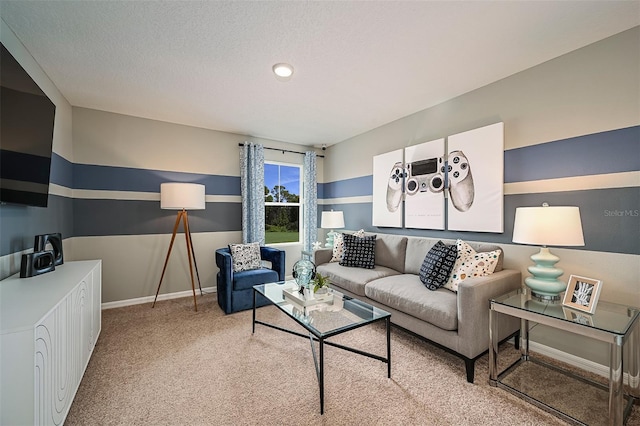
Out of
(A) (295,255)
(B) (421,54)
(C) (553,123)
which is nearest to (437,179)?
(C) (553,123)

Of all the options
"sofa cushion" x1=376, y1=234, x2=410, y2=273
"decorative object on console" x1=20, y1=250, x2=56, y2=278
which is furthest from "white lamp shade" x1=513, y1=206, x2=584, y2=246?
"decorative object on console" x1=20, y1=250, x2=56, y2=278

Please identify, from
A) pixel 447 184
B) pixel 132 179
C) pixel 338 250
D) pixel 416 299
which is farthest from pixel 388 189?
pixel 132 179

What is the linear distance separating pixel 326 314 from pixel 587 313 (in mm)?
1754

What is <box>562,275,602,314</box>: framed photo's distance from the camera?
1771 mm

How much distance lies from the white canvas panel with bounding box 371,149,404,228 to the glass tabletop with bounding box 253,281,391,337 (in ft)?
5.39

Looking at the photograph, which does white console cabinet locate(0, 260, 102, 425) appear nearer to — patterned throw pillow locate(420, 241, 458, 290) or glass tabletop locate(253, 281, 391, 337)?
glass tabletop locate(253, 281, 391, 337)

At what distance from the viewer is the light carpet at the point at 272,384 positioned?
1.65 m

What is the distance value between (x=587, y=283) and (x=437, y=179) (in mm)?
1653

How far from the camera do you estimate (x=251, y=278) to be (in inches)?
131

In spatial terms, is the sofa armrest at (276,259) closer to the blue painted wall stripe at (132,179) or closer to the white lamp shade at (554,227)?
the blue painted wall stripe at (132,179)

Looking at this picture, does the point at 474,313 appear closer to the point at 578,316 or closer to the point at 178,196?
the point at 578,316

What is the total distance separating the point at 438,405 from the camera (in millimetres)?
1743

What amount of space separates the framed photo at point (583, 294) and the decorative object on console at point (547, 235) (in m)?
0.06

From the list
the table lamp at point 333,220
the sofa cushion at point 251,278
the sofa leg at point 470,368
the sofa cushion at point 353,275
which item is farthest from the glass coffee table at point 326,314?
the table lamp at point 333,220
